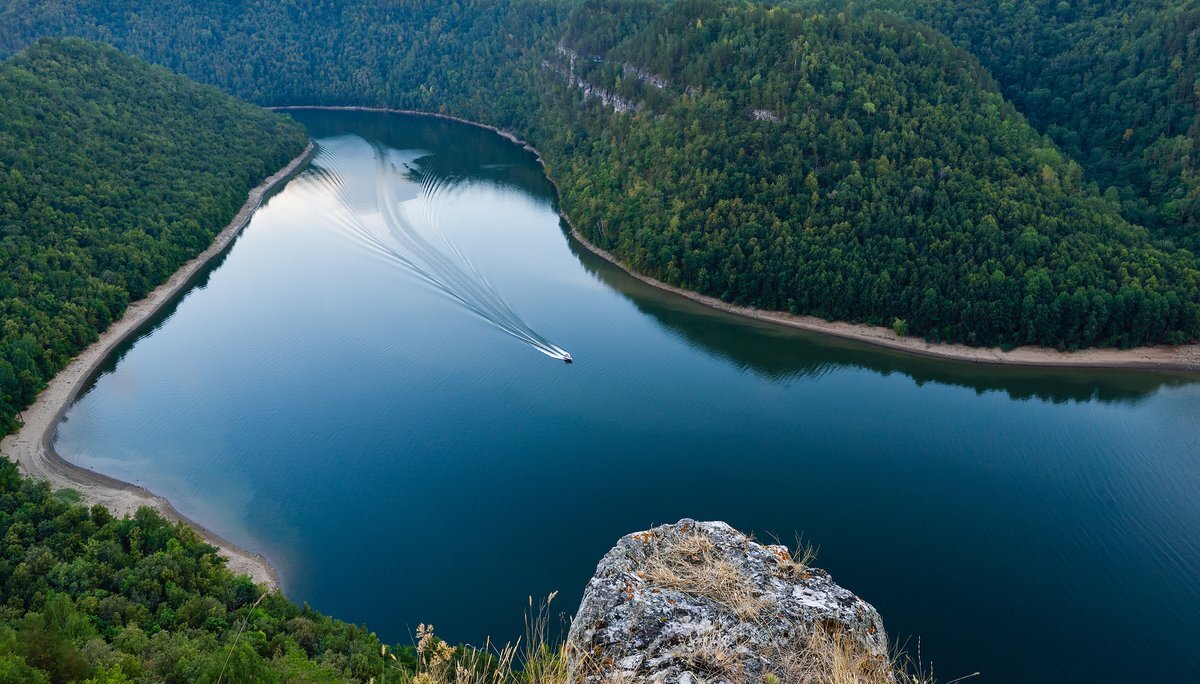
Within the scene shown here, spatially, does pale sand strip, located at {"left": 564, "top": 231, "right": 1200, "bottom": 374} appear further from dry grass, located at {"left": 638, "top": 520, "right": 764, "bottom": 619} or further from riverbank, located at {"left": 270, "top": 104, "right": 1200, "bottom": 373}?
dry grass, located at {"left": 638, "top": 520, "right": 764, "bottom": 619}

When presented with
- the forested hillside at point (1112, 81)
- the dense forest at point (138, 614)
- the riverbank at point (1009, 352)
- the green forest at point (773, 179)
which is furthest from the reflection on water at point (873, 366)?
the dense forest at point (138, 614)

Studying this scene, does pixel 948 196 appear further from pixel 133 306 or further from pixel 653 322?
pixel 133 306

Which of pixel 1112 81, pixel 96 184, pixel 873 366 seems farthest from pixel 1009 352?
pixel 96 184

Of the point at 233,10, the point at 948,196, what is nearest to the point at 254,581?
the point at 948,196

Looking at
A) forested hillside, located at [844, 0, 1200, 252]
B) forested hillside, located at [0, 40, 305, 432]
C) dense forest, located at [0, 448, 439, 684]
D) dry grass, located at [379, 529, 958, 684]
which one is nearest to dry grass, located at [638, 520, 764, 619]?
dry grass, located at [379, 529, 958, 684]

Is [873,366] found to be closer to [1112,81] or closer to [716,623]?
[1112,81]

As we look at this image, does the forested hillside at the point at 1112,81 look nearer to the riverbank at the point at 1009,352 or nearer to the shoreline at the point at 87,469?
the riverbank at the point at 1009,352
